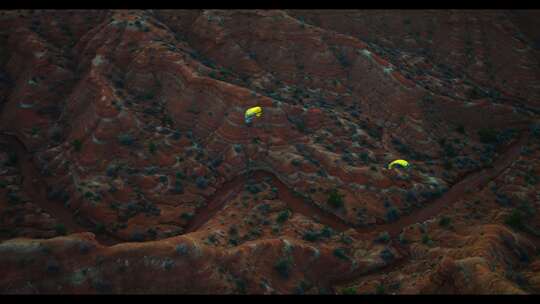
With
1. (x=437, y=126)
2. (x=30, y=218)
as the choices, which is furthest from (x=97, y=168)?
(x=437, y=126)

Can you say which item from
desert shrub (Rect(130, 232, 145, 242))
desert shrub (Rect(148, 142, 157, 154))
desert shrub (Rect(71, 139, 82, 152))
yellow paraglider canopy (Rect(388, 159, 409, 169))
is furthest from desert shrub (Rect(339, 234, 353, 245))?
desert shrub (Rect(71, 139, 82, 152))

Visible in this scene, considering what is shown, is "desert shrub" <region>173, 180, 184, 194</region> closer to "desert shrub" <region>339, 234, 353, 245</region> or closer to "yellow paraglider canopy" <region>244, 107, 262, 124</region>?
"yellow paraglider canopy" <region>244, 107, 262, 124</region>

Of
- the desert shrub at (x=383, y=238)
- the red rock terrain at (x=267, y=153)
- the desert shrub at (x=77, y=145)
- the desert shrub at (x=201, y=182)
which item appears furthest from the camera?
the desert shrub at (x=77, y=145)

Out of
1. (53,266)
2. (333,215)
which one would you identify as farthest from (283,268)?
(53,266)

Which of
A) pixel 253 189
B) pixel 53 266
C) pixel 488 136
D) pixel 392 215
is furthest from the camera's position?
pixel 488 136

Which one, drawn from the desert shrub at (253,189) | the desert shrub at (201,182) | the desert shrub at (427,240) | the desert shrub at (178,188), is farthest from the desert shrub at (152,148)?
the desert shrub at (427,240)

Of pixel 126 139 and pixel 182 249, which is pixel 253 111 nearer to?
pixel 126 139

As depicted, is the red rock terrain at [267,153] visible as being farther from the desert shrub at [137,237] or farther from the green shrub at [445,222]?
the green shrub at [445,222]
